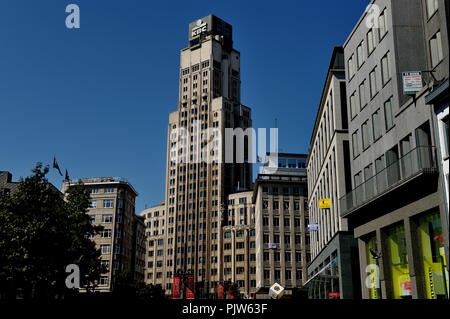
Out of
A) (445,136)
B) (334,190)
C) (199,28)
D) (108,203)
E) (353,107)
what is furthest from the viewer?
(199,28)

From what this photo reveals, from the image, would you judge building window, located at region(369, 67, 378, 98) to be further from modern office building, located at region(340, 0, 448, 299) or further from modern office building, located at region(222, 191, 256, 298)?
modern office building, located at region(222, 191, 256, 298)

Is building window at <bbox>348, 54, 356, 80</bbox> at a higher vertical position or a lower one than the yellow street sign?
higher

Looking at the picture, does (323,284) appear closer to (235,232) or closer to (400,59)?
(400,59)

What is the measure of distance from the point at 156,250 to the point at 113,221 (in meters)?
62.1

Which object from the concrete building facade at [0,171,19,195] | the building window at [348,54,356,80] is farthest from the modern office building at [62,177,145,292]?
the building window at [348,54,356,80]

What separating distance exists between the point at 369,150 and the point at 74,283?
1101 inches

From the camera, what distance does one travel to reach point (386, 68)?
3653cm

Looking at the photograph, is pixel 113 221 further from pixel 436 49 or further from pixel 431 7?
pixel 436 49

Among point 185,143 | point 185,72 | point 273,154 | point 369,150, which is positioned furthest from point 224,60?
point 369,150

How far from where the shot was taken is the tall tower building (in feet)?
538

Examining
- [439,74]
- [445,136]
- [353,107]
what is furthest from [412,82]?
[353,107]

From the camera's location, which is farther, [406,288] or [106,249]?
[106,249]

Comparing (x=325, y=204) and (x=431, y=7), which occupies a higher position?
(x=431, y=7)

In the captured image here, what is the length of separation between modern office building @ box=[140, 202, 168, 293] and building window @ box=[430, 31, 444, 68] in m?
145
